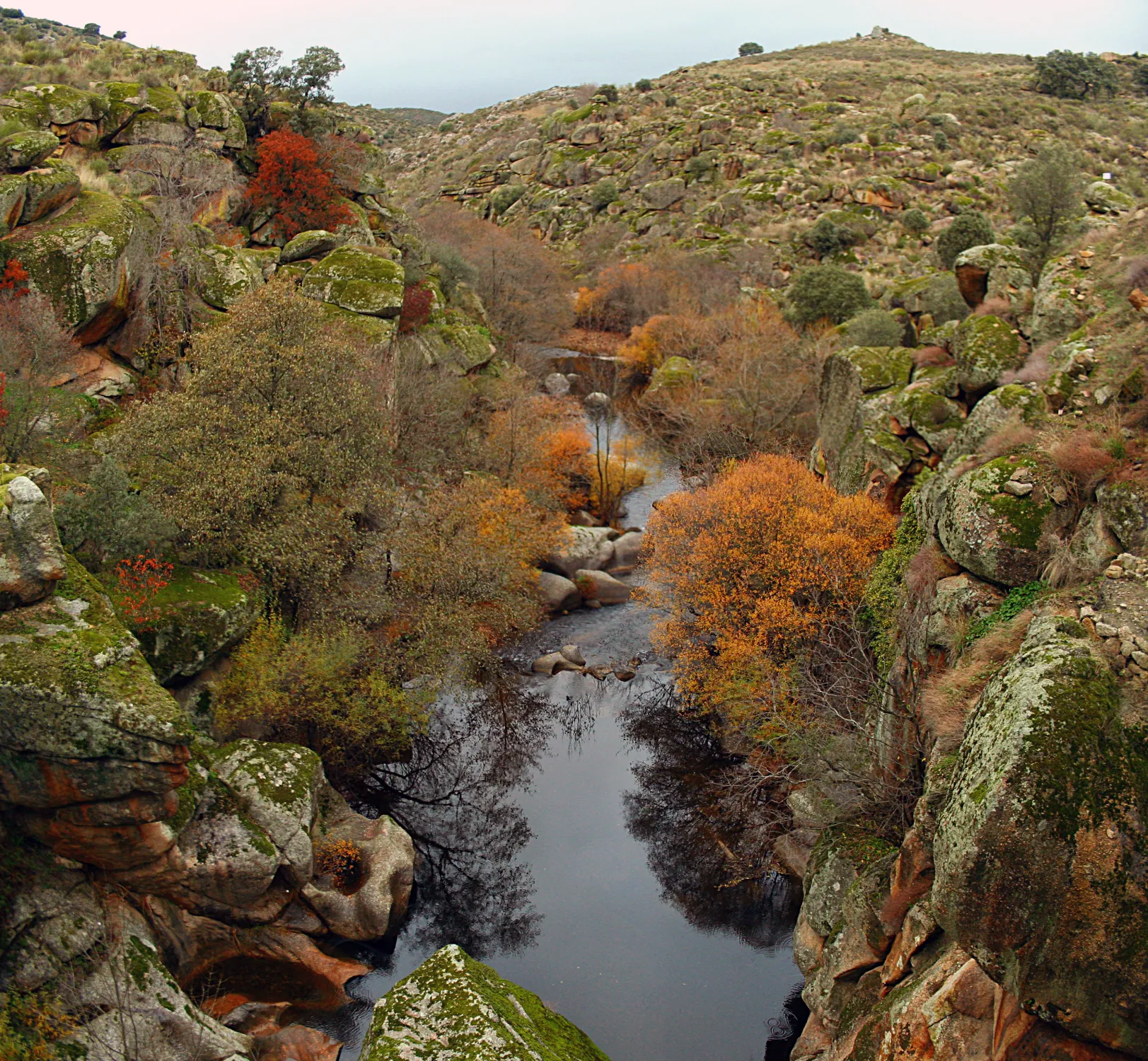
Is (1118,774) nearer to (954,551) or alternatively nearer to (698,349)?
(954,551)

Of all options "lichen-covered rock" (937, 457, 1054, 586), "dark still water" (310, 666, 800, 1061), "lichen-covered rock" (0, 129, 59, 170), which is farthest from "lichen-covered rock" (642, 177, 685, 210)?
"lichen-covered rock" (937, 457, 1054, 586)

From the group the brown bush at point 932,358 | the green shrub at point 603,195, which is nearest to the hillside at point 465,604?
the brown bush at point 932,358

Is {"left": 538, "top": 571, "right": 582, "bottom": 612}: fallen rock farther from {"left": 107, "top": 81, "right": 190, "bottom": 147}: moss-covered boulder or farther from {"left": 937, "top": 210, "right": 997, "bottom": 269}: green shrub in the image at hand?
{"left": 937, "top": 210, "right": 997, "bottom": 269}: green shrub

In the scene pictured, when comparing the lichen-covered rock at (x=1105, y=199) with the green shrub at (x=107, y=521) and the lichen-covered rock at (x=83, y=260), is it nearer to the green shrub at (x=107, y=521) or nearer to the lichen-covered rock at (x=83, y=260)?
the green shrub at (x=107, y=521)

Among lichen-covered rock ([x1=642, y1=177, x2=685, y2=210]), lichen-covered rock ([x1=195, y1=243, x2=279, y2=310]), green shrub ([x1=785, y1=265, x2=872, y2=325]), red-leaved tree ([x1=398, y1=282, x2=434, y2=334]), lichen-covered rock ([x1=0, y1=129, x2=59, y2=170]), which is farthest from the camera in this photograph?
lichen-covered rock ([x1=642, y1=177, x2=685, y2=210])

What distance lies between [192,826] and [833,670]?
623 inches

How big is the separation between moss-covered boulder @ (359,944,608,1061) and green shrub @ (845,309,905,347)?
2904 cm

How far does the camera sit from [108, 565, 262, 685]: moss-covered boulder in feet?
64.3

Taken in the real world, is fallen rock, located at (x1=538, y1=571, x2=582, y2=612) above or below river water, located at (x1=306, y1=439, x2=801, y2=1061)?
above

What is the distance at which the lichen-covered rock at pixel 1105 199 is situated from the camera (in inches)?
1359

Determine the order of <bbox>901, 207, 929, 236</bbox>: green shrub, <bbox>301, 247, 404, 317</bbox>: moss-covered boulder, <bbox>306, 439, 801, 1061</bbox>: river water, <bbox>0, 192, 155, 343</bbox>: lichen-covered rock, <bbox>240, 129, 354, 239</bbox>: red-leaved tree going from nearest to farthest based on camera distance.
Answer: <bbox>306, 439, 801, 1061</bbox>: river water
<bbox>0, 192, 155, 343</bbox>: lichen-covered rock
<bbox>301, 247, 404, 317</bbox>: moss-covered boulder
<bbox>240, 129, 354, 239</bbox>: red-leaved tree
<bbox>901, 207, 929, 236</bbox>: green shrub

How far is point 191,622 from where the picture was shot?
20.0 metres

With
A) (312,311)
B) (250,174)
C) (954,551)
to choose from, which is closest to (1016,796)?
(954,551)

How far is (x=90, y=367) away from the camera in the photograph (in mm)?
27125
